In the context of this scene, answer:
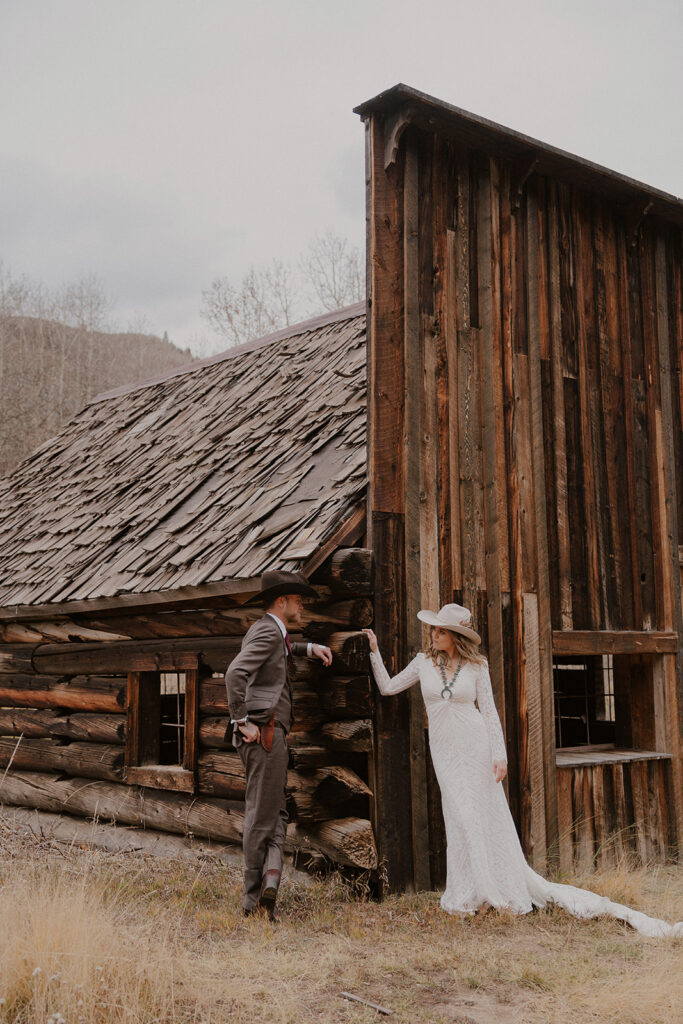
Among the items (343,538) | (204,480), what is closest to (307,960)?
(343,538)

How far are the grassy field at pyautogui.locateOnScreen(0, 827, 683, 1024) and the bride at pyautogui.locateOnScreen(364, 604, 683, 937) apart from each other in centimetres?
15

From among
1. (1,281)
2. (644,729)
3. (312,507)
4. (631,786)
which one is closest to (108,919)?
(312,507)

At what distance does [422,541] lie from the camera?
23.2 feet

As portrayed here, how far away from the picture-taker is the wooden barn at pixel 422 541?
6773 mm

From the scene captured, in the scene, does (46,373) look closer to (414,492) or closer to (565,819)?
(414,492)

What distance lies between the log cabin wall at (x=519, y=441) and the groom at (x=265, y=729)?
0.80 meters

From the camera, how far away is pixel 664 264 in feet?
31.0

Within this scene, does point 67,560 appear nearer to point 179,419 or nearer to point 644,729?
point 179,419

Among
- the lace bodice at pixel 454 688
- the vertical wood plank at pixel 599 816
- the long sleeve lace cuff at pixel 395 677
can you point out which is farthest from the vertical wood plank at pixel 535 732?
the long sleeve lace cuff at pixel 395 677

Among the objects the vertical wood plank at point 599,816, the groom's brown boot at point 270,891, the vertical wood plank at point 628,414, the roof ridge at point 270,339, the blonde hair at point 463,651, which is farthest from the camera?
the roof ridge at point 270,339

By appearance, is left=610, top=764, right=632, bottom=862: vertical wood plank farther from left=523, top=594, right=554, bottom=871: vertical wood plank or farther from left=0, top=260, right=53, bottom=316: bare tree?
left=0, top=260, right=53, bottom=316: bare tree

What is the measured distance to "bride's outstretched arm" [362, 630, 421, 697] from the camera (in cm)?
646

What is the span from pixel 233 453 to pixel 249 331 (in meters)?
18.4

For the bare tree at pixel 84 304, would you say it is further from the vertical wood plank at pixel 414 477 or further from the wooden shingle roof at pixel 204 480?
the vertical wood plank at pixel 414 477
